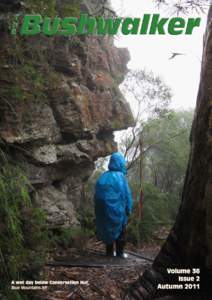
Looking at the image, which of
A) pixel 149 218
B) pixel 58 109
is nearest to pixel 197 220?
pixel 58 109

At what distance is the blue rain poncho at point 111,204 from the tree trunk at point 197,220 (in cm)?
232

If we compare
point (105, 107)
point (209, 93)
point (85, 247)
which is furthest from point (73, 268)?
point (105, 107)

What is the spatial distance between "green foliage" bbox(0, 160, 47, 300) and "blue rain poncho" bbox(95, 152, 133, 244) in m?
1.73

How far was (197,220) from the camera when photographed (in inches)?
125

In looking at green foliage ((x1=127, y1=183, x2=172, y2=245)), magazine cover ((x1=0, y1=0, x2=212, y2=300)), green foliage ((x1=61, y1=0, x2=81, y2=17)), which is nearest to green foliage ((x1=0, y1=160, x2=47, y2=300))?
magazine cover ((x1=0, y1=0, x2=212, y2=300))

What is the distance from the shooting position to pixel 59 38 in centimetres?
709

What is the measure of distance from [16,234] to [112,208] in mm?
2762

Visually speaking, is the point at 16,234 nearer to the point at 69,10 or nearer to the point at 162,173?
the point at 69,10

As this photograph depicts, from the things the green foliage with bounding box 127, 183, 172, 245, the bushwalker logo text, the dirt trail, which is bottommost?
the green foliage with bounding box 127, 183, 172, 245

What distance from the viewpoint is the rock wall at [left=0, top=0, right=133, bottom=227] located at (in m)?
5.44

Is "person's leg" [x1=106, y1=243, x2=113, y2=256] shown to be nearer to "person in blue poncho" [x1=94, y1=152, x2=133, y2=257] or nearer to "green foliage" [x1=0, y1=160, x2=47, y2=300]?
"person in blue poncho" [x1=94, y1=152, x2=133, y2=257]

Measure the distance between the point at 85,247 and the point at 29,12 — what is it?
15.7 ft

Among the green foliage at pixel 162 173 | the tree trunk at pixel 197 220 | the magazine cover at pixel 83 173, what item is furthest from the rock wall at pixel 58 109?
the tree trunk at pixel 197 220

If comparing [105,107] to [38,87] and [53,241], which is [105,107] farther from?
[53,241]
